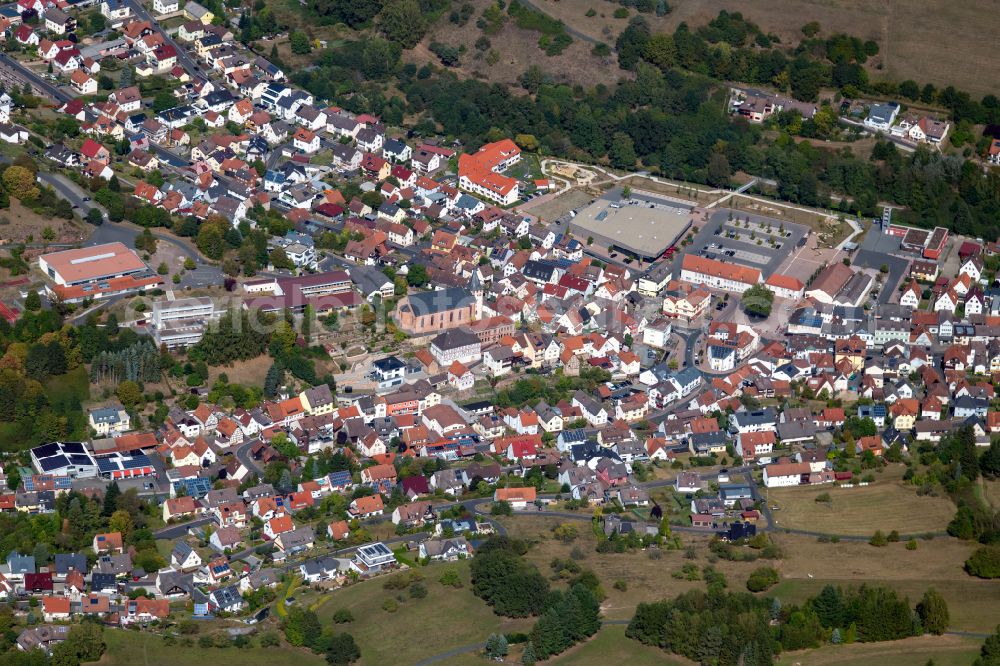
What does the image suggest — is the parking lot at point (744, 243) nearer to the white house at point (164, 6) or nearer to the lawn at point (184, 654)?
the lawn at point (184, 654)

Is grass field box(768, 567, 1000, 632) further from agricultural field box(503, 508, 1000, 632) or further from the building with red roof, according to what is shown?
A: the building with red roof

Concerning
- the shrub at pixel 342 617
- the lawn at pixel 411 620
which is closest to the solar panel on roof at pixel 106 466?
the lawn at pixel 411 620

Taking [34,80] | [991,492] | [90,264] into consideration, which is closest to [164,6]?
[34,80]


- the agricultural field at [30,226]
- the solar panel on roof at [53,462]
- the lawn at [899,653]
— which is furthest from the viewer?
the agricultural field at [30,226]

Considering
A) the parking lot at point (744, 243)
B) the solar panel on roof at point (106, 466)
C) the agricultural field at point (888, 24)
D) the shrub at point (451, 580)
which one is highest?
the agricultural field at point (888, 24)

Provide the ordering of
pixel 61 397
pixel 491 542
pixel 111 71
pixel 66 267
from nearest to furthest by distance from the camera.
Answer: pixel 491 542 → pixel 61 397 → pixel 66 267 → pixel 111 71

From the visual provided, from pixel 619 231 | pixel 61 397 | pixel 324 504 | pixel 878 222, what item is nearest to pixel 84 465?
pixel 61 397

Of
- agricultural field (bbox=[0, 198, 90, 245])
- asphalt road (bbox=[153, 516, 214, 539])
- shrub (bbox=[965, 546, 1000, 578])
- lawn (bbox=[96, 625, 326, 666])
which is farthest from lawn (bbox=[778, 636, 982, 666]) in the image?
agricultural field (bbox=[0, 198, 90, 245])

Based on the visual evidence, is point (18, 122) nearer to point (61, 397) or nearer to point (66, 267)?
point (66, 267)
